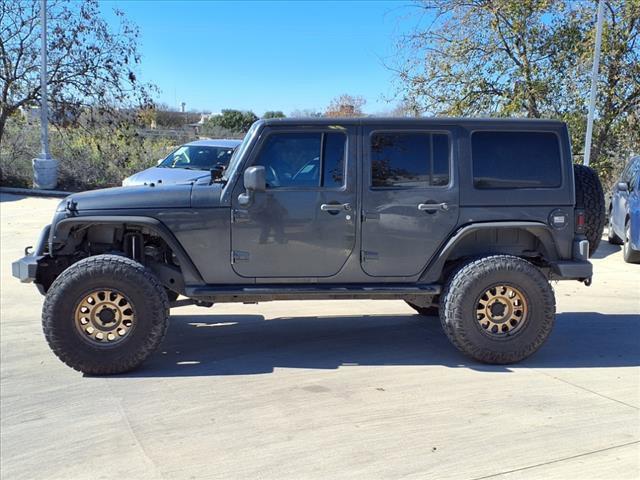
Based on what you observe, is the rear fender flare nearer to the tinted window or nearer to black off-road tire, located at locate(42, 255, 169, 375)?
the tinted window

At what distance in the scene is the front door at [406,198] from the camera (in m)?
4.94

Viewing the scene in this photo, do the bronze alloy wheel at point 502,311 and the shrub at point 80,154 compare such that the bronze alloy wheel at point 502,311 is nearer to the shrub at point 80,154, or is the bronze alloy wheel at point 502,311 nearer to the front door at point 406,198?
the front door at point 406,198

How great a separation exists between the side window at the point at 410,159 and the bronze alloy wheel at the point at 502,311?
1006mm

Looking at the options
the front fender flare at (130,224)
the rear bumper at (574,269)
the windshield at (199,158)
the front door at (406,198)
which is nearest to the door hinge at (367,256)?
the front door at (406,198)

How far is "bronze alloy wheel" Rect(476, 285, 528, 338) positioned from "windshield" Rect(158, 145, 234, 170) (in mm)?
6639

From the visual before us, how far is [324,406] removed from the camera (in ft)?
13.7

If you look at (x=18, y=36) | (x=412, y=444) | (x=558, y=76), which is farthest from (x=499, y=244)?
(x=18, y=36)

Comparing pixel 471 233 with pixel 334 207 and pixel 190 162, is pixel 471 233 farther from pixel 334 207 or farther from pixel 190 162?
pixel 190 162

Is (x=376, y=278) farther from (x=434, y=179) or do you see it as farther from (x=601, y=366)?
(x=601, y=366)

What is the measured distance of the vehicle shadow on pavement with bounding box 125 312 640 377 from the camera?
16.6 feet

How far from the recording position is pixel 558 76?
14.3 m

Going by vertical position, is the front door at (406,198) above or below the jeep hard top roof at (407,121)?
below

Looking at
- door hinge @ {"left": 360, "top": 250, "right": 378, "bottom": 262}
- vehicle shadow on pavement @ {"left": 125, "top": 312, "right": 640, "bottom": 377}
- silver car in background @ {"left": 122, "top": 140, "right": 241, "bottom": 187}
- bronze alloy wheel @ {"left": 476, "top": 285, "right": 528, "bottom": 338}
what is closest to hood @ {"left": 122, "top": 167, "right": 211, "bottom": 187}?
silver car in background @ {"left": 122, "top": 140, "right": 241, "bottom": 187}

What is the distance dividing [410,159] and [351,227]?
76 centimetres
